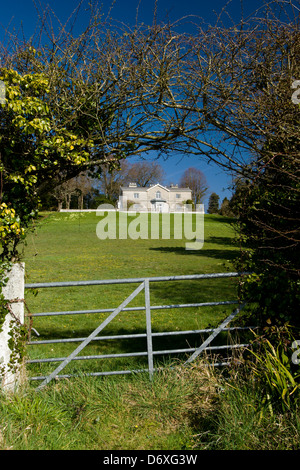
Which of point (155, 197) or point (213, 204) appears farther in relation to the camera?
point (213, 204)

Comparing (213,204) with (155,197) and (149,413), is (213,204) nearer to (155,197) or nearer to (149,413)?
(155,197)

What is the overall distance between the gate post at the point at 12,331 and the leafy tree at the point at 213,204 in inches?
2699

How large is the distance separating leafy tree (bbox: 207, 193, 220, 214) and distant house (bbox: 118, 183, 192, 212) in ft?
14.8

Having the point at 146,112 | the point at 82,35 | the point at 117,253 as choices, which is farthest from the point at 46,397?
the point at 117,253

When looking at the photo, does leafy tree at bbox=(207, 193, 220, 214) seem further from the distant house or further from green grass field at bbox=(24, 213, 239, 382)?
green grass field at bbox=(24, 213, 239, 382)

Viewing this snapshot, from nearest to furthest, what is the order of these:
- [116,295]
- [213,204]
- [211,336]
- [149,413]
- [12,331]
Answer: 1. [149,413]
2. [12,331]
3. [211,336]
4. [116,295]
5. [213,204]

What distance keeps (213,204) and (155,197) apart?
12454mm

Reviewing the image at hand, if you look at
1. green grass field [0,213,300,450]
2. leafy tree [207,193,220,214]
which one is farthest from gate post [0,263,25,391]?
leafy tree [207,193,220,214]

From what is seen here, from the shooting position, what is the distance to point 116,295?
11023 millimetres

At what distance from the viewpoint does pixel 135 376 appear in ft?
13.9

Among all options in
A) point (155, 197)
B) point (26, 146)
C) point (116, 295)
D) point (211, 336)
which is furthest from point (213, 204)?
point (26, 146)

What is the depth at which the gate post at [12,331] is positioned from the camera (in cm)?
408

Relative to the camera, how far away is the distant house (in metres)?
64.8
